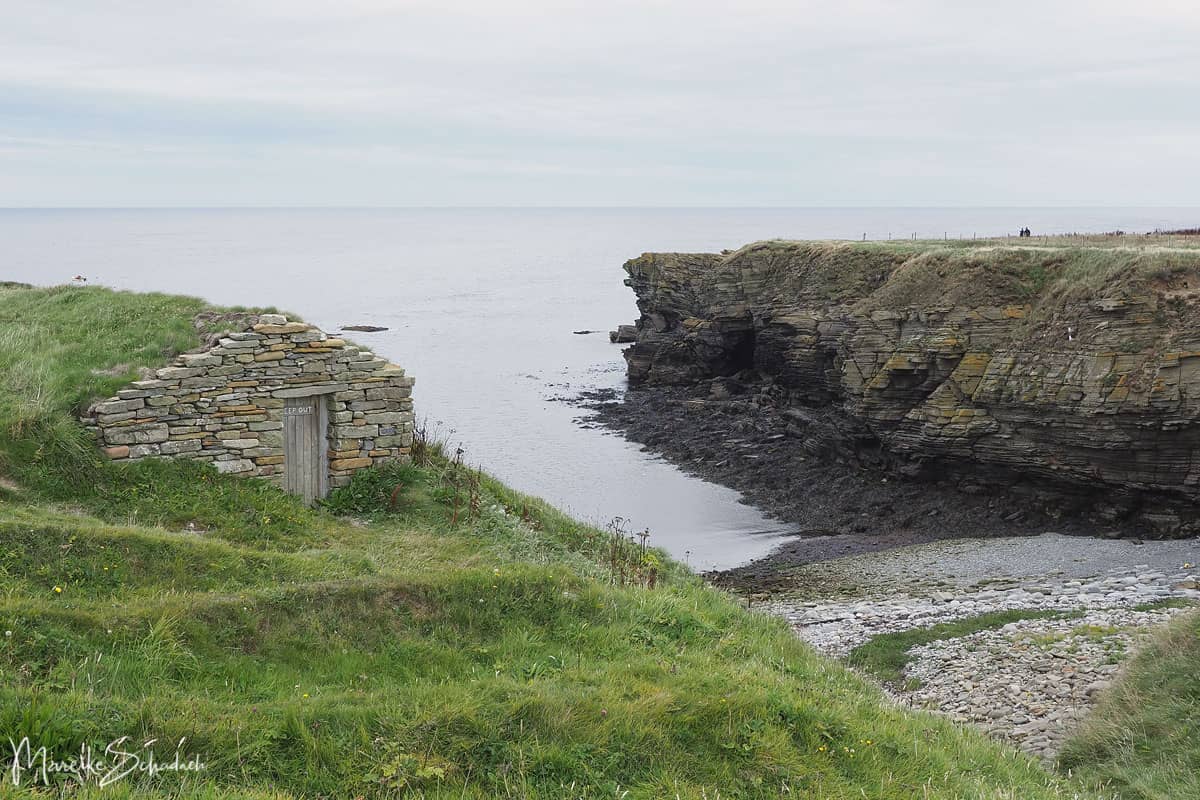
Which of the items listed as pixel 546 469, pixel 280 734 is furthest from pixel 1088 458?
pixel 280 734

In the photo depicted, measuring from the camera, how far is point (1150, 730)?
12.7 meters

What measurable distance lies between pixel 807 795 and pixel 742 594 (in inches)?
654

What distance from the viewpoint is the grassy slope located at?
8.12 m

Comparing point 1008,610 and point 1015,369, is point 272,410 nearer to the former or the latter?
point 1008,610

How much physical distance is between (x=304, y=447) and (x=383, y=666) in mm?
8274

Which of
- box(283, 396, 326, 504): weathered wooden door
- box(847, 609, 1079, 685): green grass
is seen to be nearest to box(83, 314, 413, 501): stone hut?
box(283, 396, 326, 504): weathered wooden door

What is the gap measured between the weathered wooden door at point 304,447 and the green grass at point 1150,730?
41.8ft

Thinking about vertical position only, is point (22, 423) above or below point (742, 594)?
above

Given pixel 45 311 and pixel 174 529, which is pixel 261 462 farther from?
pixel 45 311

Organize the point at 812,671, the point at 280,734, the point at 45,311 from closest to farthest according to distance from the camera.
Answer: the point at 280,734 < the point at 812,671 < the point at 45,311

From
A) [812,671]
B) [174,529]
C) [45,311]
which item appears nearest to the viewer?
[812,671]

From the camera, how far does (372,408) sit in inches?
722

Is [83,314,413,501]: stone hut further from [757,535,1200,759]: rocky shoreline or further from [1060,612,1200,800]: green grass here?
[1060,612,1200,800]: green grass

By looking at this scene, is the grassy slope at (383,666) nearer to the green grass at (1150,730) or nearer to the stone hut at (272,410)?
the stone hut at (272,410)
